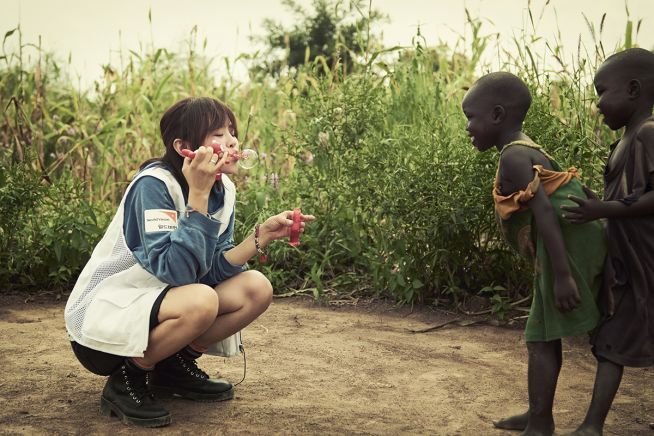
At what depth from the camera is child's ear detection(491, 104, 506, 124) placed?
2.74 metres

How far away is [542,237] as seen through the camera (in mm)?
2617

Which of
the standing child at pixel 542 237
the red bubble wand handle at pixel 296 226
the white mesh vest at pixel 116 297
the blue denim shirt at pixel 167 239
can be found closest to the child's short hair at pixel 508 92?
the standing child at pixel 542 237

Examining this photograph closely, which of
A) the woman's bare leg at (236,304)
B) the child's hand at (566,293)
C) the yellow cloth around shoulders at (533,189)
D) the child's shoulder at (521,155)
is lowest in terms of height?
the woman's bare leg at (236,304)

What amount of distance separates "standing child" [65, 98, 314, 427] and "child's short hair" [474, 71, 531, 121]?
85 cm

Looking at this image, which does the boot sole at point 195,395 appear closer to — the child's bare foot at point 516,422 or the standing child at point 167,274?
the standing child at point 167,274

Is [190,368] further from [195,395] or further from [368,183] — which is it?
[368,183]

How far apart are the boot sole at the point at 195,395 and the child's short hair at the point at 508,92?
1489mm

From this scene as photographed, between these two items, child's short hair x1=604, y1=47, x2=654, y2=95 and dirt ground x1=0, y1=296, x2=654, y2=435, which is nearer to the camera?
child's short hair x1=604, y1=47, x2=654, y2=95

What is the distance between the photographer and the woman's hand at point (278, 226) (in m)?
3.05

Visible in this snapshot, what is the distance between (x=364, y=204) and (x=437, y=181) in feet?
1.82

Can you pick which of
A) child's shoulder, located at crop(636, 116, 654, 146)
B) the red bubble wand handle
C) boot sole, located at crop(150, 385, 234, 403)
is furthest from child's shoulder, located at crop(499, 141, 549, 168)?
boot sole, located at crop(150, 385, 234, 403)

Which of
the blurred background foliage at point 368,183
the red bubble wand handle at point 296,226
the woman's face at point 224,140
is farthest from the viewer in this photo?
the blurred background foliage at point 368,183

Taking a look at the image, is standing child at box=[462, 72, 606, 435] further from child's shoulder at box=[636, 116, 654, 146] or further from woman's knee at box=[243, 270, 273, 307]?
woman's knee at box=[243, 270, 273, 307]

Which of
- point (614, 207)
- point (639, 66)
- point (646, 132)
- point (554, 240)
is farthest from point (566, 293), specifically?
point (639, 66)
